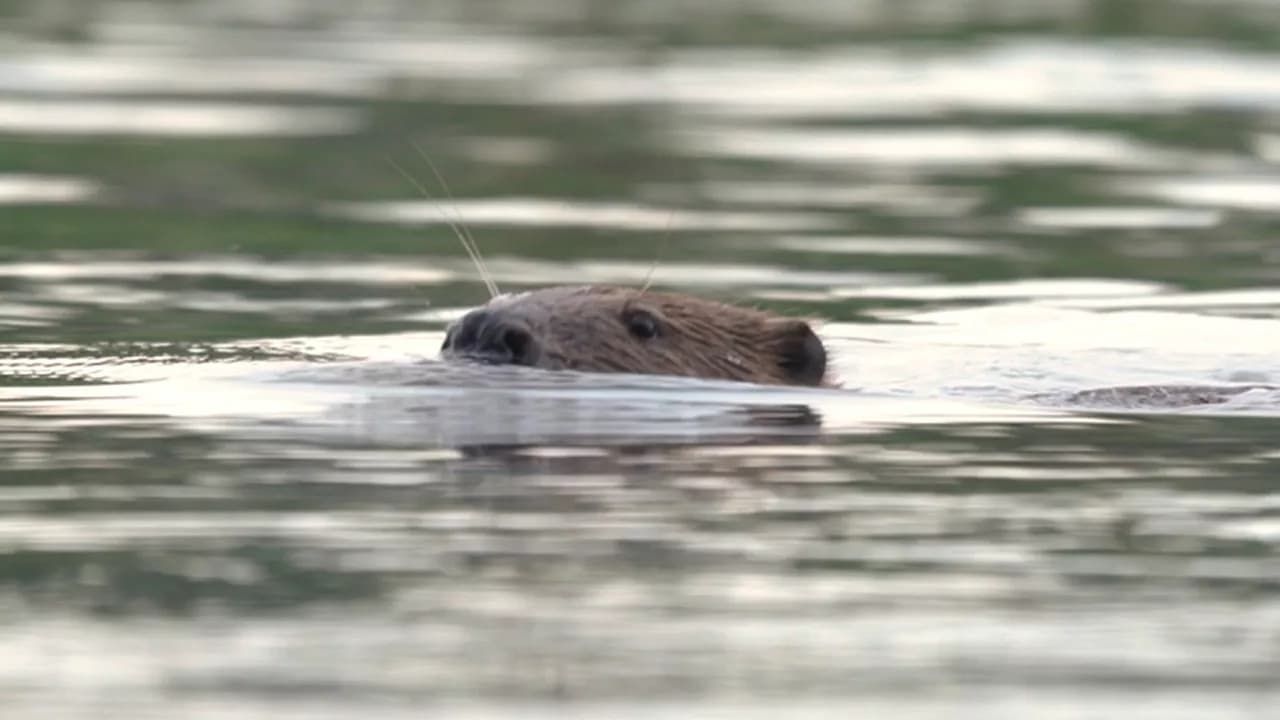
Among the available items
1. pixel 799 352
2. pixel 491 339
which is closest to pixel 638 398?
pixel 491 339

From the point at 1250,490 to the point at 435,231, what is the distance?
21.5 ft

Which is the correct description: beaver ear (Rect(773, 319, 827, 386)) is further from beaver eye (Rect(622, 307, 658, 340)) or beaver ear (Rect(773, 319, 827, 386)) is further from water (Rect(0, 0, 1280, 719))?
beaver eye (Rect(622, 307, 658, 340))

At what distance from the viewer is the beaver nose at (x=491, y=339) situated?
7.98m

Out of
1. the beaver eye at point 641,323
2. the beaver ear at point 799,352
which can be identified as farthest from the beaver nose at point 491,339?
the beaver ear at point 799,352

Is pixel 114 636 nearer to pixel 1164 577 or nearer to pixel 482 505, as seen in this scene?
pixel 482 505

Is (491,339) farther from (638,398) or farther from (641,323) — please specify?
(641,323)

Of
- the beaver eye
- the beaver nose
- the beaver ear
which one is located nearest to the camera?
the beaver nose

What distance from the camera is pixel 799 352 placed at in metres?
8.73

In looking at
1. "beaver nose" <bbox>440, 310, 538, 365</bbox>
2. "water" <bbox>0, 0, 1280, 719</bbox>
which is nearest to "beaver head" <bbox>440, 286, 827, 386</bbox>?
"beaver nose" <bbox>440, 310, 538, 365</bbox>

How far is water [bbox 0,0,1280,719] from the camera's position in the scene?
16.7ft

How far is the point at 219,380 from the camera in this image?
8.59 m

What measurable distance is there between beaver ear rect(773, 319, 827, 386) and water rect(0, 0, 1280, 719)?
220 mm

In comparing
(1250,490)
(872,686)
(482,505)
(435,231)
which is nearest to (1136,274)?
(435,231)

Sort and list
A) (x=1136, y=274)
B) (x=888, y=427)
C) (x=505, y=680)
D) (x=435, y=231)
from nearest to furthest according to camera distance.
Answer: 1. (x=505, y=680)
2. (x=888, y=427)
3. (x=1136, y=274)
4. (x=435, y=231)
